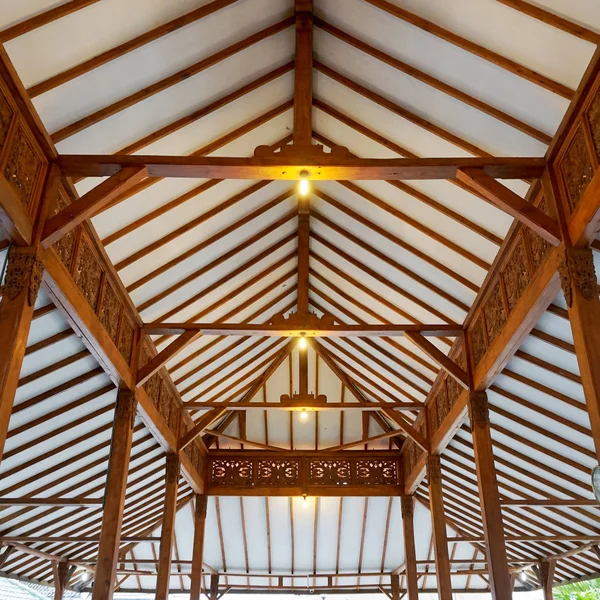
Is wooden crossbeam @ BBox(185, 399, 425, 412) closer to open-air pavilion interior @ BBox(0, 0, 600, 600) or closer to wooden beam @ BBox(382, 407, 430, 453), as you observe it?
open-air pavilion interior @ BBox(0, 0, 600, 600)

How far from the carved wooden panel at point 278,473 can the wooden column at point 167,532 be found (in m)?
3.12

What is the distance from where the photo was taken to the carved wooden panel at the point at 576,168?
4.55 m

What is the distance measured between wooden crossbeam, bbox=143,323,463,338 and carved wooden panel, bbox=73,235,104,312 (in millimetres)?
1662

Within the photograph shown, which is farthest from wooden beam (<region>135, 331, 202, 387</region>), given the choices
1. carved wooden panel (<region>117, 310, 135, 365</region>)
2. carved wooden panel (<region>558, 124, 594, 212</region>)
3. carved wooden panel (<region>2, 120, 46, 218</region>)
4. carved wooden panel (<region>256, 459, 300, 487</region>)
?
carved wooden panel (<region>256, 459, 300, 487</region>)

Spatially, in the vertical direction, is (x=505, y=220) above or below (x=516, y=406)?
above

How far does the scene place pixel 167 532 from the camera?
9.52 metres

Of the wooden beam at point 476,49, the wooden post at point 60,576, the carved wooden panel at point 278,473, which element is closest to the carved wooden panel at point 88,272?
the wooden beam at point 476,49

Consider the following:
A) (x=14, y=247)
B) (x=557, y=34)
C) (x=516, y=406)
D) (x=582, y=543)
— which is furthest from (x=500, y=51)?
(x=582, y=543)

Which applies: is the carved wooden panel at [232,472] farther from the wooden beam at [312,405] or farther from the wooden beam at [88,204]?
the wooden beam at [88,204]

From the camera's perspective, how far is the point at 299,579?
15.6 meters

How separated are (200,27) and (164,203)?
1.97 meters

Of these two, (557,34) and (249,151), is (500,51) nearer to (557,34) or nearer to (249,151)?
(557,34)

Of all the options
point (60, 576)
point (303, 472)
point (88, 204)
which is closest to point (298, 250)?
point (88, 204)

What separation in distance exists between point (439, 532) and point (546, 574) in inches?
251
